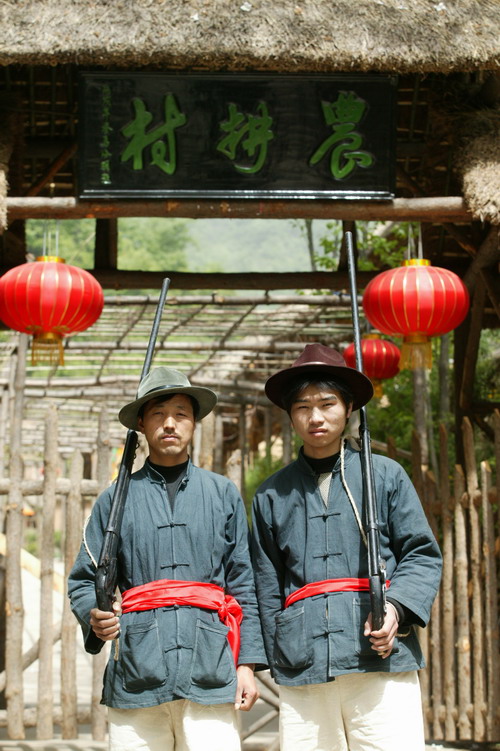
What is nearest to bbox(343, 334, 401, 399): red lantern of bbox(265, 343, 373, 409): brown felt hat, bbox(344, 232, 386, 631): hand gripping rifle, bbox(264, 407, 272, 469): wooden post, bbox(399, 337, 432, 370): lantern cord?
bbox(399, 337, 432, 370): lantern cord

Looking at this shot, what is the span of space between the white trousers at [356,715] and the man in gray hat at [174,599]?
0.55 ft

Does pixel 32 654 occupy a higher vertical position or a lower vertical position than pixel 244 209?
lower

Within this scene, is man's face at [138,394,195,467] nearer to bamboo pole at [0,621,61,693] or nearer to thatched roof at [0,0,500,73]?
thatched roof at [0,0,500,73]

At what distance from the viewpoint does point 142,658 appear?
2861 mm

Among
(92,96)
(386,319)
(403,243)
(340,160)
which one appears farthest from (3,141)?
(403,243)

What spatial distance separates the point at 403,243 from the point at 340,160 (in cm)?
738

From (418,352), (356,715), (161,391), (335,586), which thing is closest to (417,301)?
(418,352)

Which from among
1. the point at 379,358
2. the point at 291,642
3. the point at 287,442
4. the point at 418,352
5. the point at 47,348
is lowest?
the point at 291,642

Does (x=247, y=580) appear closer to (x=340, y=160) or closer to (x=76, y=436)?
(x=340, y=160)

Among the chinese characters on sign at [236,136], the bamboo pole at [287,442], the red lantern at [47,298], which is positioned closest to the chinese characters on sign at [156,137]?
the chinese characters on sign at [236,136]

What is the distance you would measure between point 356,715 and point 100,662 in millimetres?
2629

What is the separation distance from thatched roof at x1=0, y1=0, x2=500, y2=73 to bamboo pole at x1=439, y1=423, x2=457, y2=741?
2.19 m

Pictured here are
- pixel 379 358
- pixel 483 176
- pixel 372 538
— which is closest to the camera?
pixel 372 538

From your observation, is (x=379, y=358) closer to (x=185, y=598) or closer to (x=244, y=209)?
(x=244, y=209)
